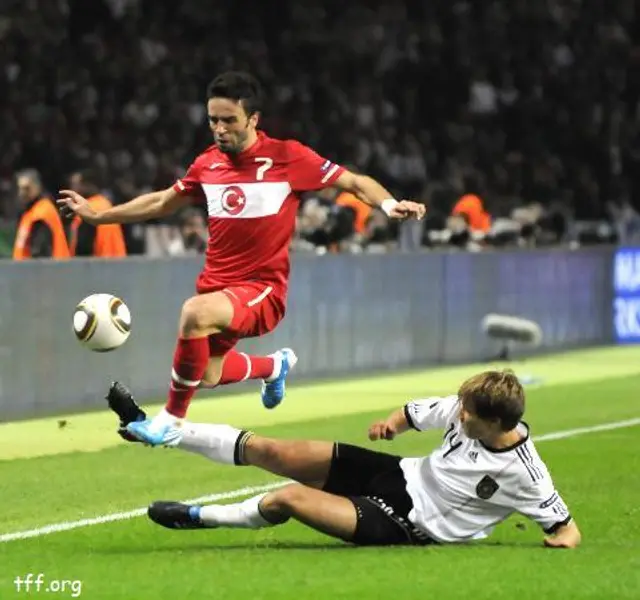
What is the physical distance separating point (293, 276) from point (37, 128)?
7230 mm

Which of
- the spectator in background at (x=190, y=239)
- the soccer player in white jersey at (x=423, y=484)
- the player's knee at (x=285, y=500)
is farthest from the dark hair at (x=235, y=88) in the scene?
the spectator in background at (x=190, y=239)

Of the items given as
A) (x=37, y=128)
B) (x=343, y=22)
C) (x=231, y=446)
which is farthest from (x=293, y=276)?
(x=343, y=22)

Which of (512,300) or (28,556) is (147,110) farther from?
(28,556)

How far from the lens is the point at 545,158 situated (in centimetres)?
3303

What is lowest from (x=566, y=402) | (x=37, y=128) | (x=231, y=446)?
(x=566, y=402)

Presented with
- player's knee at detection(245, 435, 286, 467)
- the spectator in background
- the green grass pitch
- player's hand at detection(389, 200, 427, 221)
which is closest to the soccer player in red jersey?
player's hand at detection(389, 200, 427, 221)

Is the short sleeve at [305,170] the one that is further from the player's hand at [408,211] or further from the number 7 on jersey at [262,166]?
the player's hand at [408,211]

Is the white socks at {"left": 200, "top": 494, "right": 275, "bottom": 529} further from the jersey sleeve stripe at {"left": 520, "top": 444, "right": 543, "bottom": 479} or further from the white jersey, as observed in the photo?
the jersey sleeve stripe at {"left": 520, "top": 444, "right": 543, "bottom": 479}

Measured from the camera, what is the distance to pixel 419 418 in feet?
27.7

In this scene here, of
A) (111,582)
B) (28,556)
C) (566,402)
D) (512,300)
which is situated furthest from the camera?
(512,300)

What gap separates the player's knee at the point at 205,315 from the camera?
35.0 feet

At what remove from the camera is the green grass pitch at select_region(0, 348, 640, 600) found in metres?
7.51

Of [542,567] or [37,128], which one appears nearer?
[542,567]

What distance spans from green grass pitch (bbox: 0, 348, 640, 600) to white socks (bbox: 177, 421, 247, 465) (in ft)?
1.31
